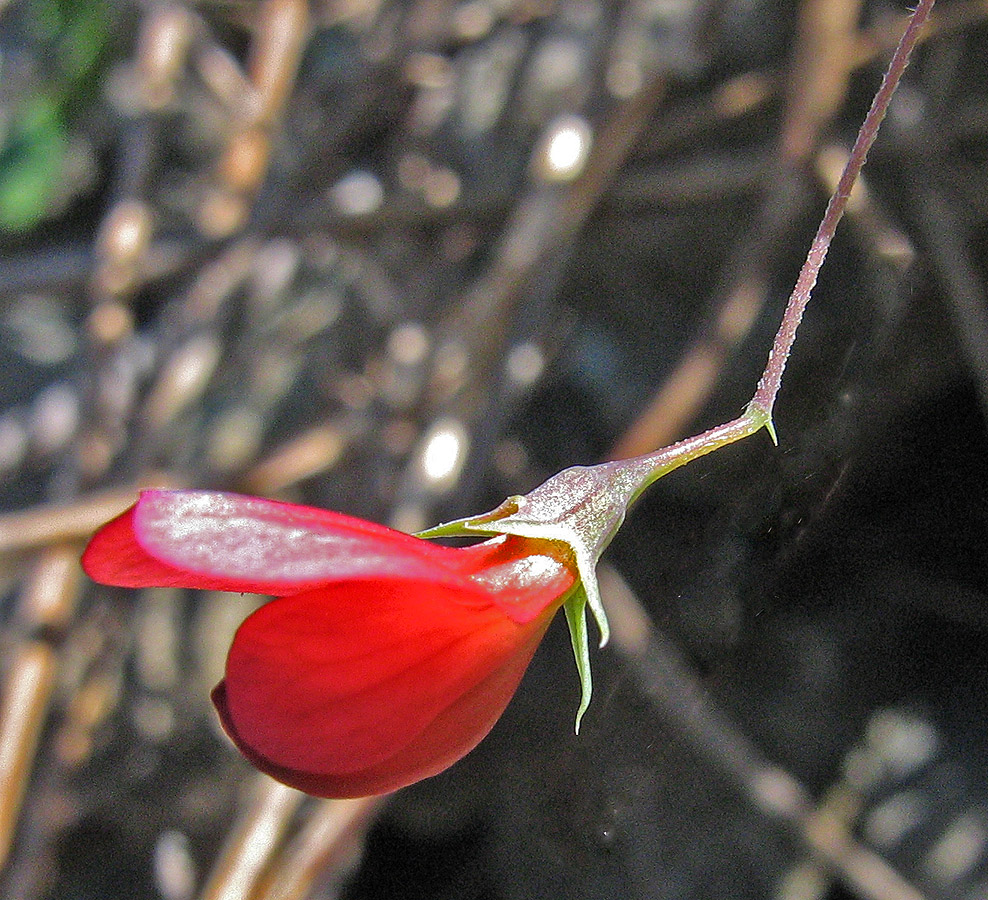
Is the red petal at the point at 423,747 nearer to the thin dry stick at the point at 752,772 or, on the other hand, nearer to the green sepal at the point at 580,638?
the green sepal at the point at 580,638

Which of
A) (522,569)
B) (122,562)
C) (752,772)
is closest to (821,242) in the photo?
(522,569)

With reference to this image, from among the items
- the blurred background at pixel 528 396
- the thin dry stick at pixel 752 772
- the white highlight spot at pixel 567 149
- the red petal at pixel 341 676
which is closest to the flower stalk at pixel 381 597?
the red petal at pixel 341 676

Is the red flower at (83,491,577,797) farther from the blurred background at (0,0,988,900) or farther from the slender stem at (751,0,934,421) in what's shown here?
the blurred background at (0,0,988,900)

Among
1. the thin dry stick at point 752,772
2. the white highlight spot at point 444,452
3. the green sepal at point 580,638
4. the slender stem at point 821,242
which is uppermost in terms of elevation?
the slender stem at point 821,242

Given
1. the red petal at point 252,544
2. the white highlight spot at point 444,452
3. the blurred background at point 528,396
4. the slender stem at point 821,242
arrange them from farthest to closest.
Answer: the white highlight spot at point 444,452, the blurred background at point 528,396, the slender stem at point 821,242, the red petal at point 252,544

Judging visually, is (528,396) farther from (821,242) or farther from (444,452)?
(821,242)
